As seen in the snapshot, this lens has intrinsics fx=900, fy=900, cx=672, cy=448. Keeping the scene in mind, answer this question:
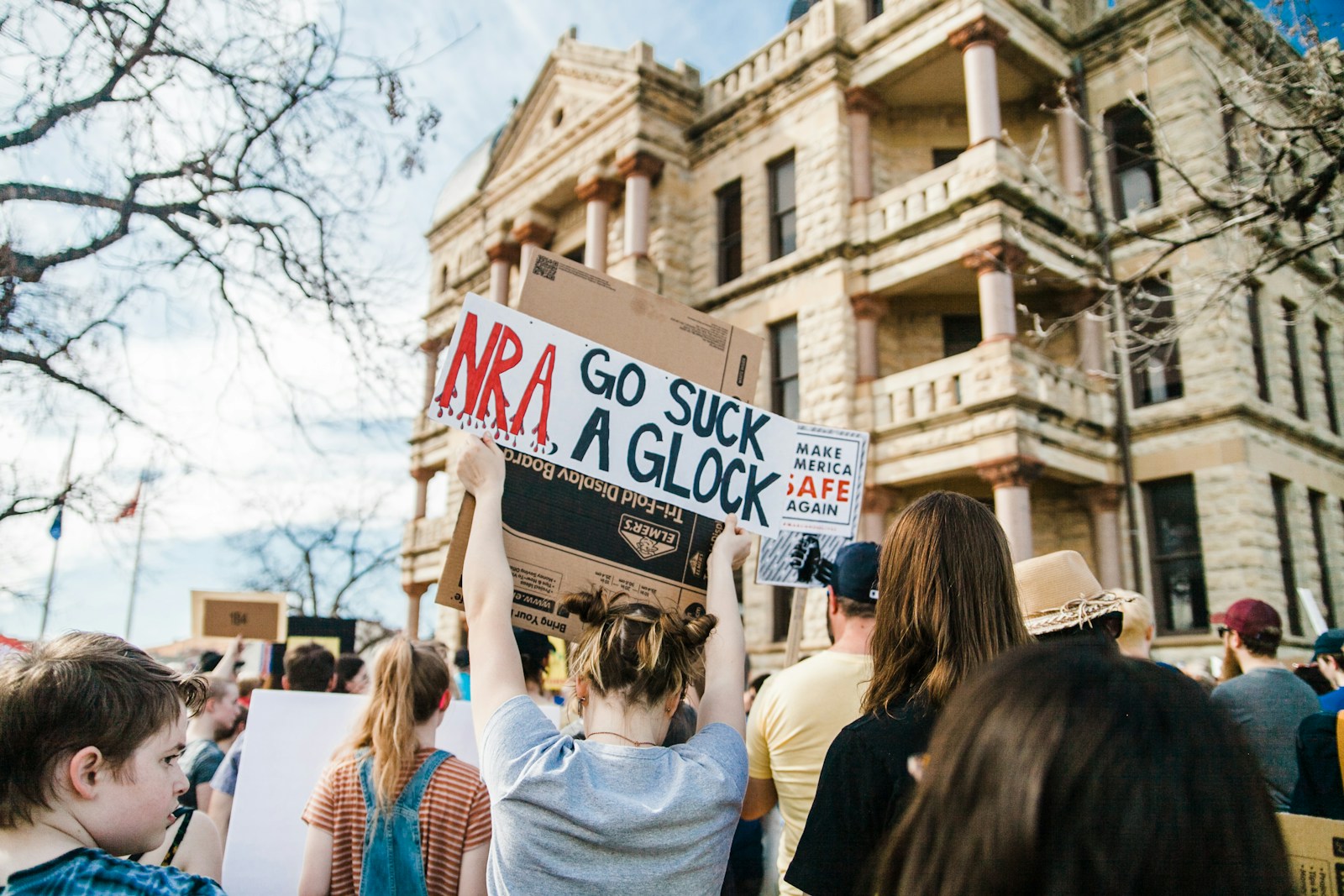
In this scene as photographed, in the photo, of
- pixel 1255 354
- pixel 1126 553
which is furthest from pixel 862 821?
pixel 1255 354

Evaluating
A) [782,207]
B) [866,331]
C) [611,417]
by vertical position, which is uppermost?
[782,207]

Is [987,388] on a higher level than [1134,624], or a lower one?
higher

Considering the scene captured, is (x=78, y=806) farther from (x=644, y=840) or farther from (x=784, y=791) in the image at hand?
(x=784, y=791)

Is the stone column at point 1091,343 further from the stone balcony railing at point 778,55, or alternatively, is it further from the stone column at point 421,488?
the stone column at point 421,488

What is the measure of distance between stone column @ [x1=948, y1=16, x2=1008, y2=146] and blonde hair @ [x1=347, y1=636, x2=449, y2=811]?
13.1 m

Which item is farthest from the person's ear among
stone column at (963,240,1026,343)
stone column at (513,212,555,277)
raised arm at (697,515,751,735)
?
stone column at (513,212,555,277)

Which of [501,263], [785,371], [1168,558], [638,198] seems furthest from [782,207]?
[1168,558]

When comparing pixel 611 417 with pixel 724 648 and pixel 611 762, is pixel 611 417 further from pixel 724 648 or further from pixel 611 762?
pixel 611 762

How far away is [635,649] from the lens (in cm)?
206

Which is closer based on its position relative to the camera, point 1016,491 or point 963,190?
point 1016,491

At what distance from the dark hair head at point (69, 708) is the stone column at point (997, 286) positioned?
499 inches

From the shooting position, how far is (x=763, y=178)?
16984 millimetres

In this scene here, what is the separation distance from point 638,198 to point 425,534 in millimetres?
10681

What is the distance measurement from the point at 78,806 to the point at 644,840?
108cm
